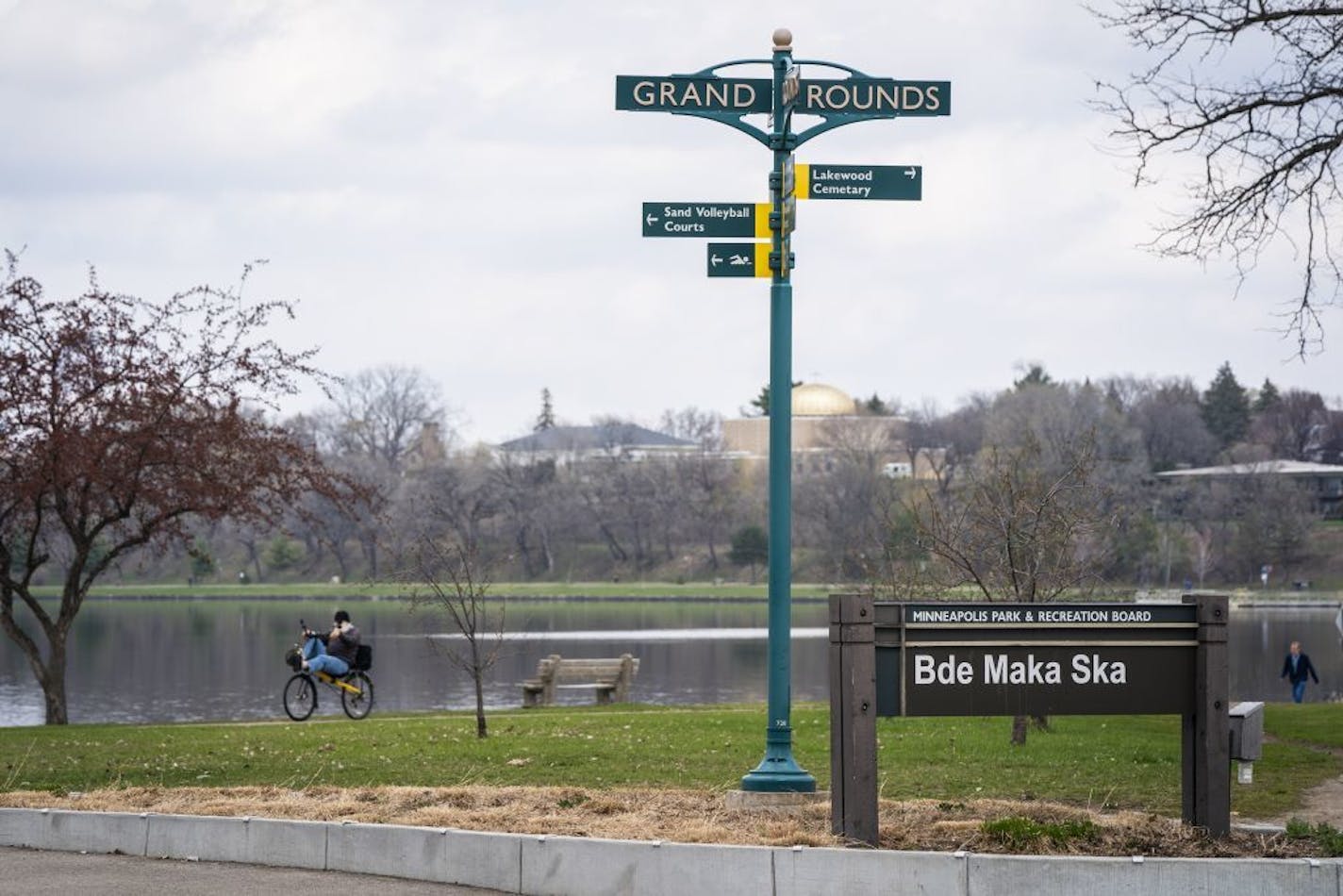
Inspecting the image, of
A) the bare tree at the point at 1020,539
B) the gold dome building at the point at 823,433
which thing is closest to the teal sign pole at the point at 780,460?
the bare tree at the point at 1020,539

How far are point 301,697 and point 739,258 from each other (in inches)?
646

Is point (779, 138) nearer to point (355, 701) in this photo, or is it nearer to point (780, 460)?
point (780, 460)

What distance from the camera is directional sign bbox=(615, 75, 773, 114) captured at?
1346 centimetres

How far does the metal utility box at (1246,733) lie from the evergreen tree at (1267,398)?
151095 mm

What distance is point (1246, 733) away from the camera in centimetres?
1140

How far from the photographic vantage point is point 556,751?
17.5 m

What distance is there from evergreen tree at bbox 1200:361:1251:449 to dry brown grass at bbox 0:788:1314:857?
13736cm

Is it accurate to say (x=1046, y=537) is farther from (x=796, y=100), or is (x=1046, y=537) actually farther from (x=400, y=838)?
(x=400, y=838)

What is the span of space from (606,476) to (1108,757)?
118 m

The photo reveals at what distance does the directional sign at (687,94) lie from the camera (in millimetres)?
13461

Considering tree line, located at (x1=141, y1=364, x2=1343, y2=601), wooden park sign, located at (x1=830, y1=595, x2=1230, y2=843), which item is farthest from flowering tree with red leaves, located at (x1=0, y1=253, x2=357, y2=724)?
tree line, located at (x1=141, y1=364, x2=1343, y2=601)

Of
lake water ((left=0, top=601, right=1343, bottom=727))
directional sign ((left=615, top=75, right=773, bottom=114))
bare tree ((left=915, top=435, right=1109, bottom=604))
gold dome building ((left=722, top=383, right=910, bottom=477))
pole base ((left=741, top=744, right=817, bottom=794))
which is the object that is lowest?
lake water ((left=0, top=601, right=1343, bottom=727))

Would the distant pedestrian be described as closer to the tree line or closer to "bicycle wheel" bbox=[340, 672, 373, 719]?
"bicycle wheel" bbox=[340, 672, 373, 719]

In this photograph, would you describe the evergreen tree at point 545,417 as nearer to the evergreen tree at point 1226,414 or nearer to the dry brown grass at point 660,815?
the evergreen tree at point 1226,414
